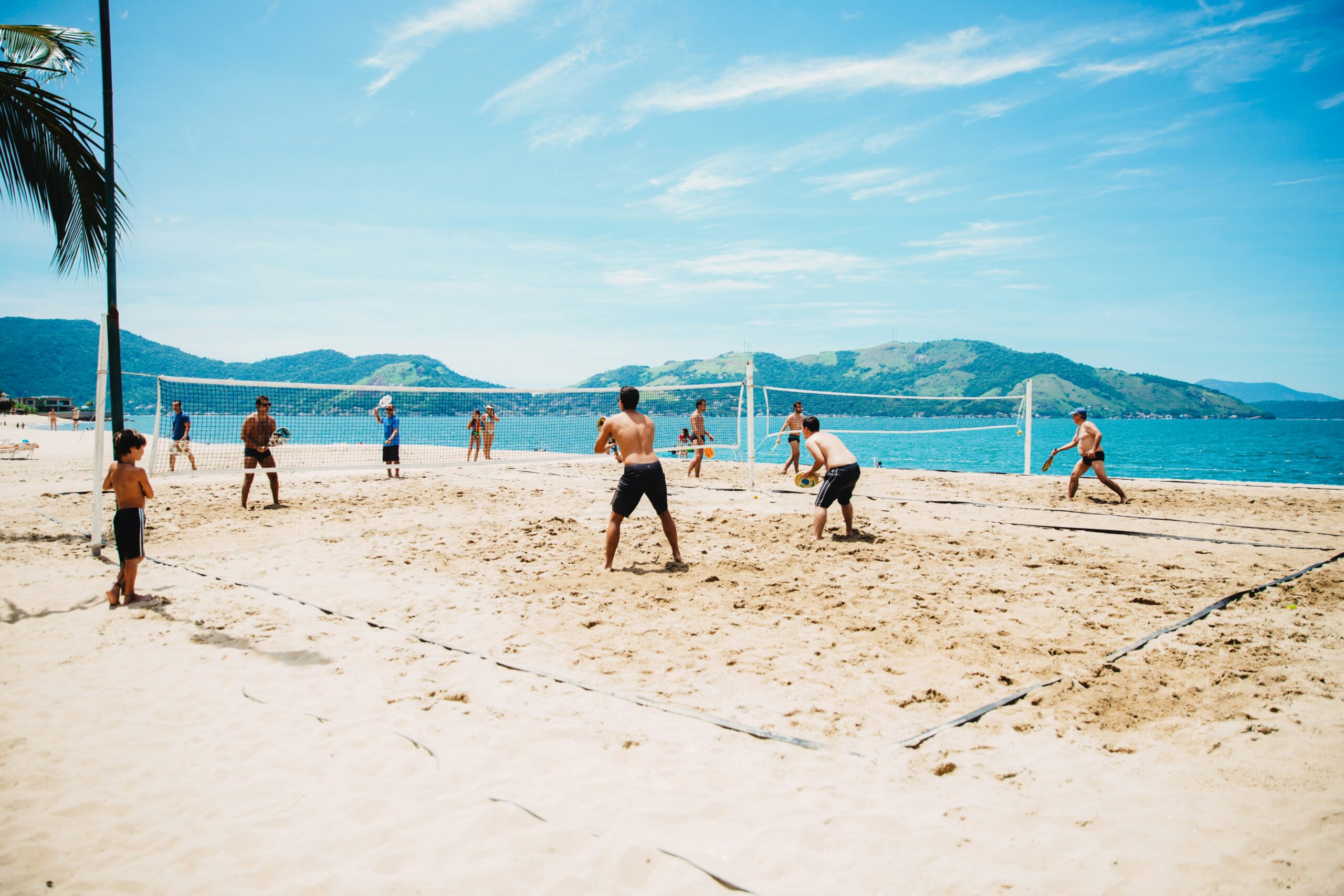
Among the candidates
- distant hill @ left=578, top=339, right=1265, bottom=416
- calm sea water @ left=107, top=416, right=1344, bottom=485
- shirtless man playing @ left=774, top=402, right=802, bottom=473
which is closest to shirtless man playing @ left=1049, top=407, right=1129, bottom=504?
shirtless man playing @ left=774, top=402, right=802, bottom=473

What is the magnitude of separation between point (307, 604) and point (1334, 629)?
25.8 feet

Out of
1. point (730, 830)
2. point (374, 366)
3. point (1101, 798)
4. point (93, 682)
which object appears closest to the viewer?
point (730, 830)

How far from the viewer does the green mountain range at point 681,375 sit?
128750 millimetres

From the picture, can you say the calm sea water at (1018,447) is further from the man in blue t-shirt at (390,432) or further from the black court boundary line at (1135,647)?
the black court boundary line at (1135,647)

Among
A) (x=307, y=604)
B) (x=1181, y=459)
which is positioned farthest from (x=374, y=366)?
(x=307, y=604)

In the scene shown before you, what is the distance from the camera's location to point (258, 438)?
398 inches

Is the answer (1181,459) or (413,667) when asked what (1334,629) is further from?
(1181,459)

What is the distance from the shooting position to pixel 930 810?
2.82m

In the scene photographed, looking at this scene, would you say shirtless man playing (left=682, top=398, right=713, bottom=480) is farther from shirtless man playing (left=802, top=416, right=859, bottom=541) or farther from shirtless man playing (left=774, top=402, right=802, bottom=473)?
shirtless man playing (left=802, top=416, right=859, bottom=541)

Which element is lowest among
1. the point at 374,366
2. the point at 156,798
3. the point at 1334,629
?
the point at 156,798

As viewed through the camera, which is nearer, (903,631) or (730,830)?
(730,830)

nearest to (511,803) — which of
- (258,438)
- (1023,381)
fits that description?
(258,438)

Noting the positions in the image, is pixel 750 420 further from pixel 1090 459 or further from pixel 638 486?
pixel 638 486

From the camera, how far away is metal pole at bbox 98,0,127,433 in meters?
6.91
